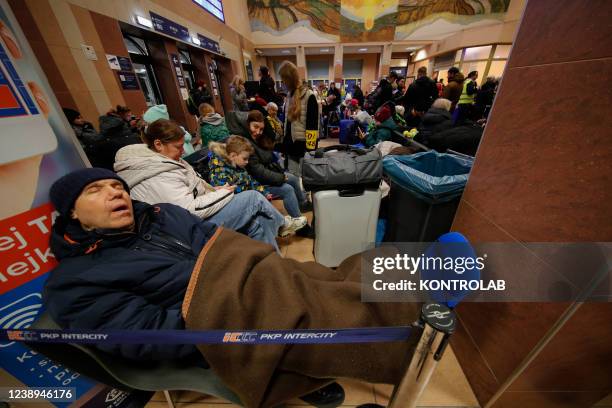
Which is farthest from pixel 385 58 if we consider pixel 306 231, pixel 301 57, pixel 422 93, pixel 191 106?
pixel 306 231

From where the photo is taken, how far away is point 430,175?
69.2 inches

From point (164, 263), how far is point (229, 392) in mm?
589

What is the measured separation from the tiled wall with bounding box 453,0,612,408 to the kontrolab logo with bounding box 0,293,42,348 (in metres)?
2.04

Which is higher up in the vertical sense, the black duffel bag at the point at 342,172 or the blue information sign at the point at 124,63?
the blue information sign at the point at 124,63

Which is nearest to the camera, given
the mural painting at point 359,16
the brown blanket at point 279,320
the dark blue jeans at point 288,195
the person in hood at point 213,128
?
the brown blanket at point 279,320

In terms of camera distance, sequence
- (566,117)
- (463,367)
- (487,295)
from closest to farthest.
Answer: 1. (566,117)
2. (487,295)
3. (463,367)

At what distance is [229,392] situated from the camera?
0.89 metres

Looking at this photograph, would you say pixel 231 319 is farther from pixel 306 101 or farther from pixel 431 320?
pixel 306 101

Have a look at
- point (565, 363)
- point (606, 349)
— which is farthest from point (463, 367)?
point (606, 349)

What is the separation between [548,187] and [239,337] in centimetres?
123

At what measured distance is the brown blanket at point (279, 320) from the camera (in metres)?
0.83

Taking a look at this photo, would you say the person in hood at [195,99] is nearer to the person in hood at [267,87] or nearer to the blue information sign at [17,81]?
the person in hood at [267,87]

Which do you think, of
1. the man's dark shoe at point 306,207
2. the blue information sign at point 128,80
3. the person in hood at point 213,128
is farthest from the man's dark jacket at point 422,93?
the blue information sign at point 128,80

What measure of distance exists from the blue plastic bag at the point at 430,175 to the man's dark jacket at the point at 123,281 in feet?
4.78
